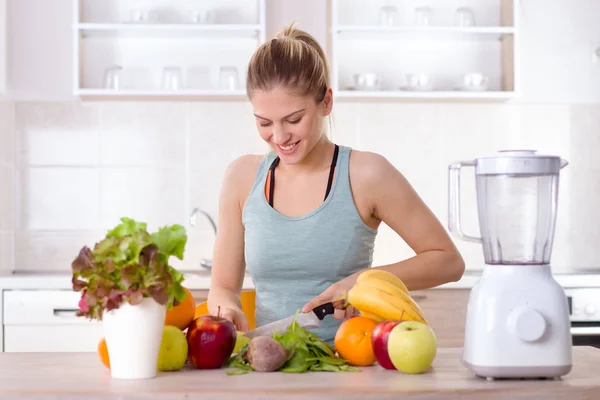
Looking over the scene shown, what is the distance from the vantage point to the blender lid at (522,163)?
1.31 meters

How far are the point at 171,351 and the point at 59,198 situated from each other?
2423mm

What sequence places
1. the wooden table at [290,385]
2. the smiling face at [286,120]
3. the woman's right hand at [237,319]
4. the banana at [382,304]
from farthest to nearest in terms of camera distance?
1. the smiling face at [286,120]
2. the woman's right hand at [237,319]
3. the banana at [382,304]
4. the wooden table at [290,385]

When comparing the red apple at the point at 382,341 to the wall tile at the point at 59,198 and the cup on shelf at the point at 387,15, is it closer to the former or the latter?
the cup on shelf at the point at 387,15

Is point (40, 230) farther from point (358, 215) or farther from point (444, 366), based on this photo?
point (444, 366)

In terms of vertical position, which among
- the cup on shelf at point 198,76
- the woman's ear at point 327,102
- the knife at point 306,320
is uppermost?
the cup on shelf at point 198,76

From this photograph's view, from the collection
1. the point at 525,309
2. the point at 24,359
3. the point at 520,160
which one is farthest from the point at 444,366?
the point at 24,359

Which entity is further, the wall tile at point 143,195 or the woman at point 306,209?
the wall tile at point 143,195

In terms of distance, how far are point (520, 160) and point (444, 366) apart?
37 cm

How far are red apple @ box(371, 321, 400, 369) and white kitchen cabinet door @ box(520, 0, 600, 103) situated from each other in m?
2.55

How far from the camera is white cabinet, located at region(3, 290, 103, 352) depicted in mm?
3027

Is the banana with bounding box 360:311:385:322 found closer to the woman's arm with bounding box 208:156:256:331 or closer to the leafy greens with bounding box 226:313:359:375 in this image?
the leafy greens with bounding box 226:313:359:375

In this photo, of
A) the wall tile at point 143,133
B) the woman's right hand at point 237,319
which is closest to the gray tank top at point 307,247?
the woman's right hand at point 237,319

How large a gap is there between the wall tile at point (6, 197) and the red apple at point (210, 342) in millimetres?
2337

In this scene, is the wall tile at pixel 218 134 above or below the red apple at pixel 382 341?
above
